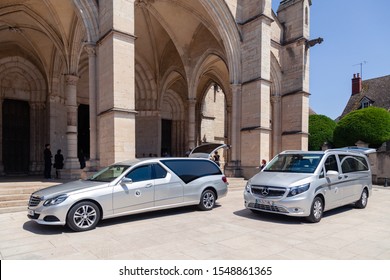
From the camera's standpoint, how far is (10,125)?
660 inches

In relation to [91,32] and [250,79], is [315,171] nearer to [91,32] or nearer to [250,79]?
[250,79]

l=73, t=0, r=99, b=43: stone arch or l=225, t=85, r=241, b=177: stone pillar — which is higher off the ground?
l=73, t=0, r=99, b=43: stone arch

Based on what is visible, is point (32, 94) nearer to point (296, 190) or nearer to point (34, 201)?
point (34, 201)

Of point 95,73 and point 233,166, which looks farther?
point 233,166

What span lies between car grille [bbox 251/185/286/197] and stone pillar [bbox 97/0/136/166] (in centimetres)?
514

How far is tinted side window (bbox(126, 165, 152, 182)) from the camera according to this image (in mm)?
6324

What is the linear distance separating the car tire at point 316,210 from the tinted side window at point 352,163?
154cm

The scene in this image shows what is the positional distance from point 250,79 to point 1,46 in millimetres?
14875

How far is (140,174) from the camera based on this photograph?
646cm

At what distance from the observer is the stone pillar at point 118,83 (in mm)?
9758

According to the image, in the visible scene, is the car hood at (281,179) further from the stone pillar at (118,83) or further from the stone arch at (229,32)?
the stone arch at (229,32)

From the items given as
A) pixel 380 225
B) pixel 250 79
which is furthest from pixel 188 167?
pixel 250 79

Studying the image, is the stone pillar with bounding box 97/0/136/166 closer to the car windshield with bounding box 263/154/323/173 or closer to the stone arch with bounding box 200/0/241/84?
the car windshield with bounding box 263/154/323/173

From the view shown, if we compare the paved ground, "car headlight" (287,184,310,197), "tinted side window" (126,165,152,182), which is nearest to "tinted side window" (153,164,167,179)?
"tinted side window" (126,165,152,182)
